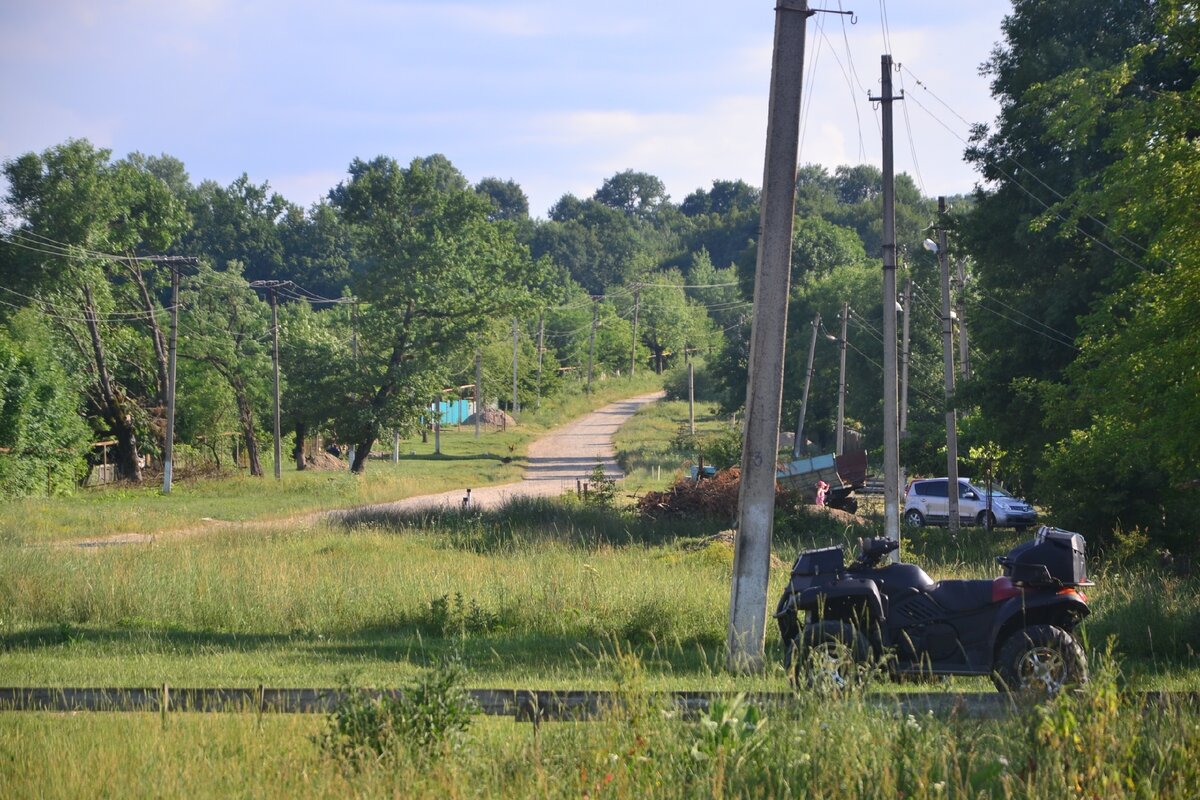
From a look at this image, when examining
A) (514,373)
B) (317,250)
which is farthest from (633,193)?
(514,373)

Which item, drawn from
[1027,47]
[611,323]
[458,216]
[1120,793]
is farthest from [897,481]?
[611,323]

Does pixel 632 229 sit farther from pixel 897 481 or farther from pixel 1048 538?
pixel 1048 538

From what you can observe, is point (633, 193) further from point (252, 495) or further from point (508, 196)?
point (252, 495)

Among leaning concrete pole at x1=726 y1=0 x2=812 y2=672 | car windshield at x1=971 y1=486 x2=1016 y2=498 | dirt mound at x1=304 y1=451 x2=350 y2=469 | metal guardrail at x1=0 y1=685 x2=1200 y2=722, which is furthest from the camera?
dirt mound at x1=304 y1=451 x2=350 y2=469

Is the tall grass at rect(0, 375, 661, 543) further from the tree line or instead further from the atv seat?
the atv seat

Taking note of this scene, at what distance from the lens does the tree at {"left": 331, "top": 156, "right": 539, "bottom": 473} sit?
49.0 m

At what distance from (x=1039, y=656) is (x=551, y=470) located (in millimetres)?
47513

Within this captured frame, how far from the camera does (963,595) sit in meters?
9.45

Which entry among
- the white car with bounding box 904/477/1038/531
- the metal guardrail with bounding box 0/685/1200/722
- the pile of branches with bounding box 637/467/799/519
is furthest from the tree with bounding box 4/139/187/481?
the metal guardrail with bounding box 0/685/1200/722

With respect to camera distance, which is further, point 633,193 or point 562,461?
point 633,193

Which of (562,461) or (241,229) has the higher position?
(241,229)

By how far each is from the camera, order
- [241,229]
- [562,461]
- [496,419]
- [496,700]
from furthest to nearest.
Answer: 1. [241,229]
2. [496,419]
3. [562,461]
4. [496,700]

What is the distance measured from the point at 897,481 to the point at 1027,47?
1409 centimetres

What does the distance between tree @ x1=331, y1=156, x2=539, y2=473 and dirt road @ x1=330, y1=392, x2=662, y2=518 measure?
5443 millimetres
